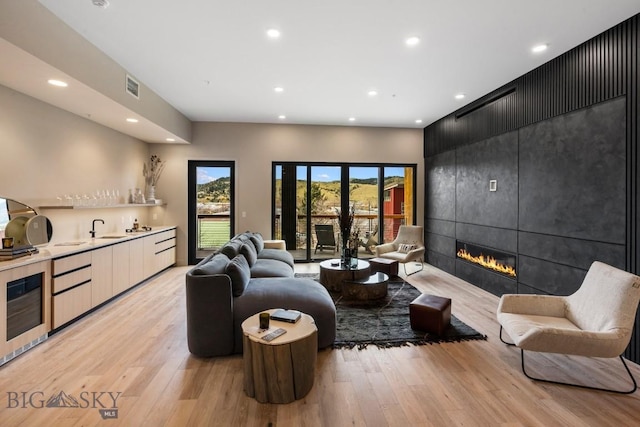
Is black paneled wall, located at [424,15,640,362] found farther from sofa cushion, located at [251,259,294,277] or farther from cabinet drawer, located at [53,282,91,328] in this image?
cabinet drawer, located at [53,282,91,328]

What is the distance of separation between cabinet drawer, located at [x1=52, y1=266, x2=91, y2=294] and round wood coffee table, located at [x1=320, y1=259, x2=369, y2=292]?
3131 mm

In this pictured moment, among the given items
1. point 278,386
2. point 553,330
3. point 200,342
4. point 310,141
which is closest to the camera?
point 278,386

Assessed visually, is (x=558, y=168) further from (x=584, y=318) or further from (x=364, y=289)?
(x=364, y=289)

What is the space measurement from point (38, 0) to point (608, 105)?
5.47 m

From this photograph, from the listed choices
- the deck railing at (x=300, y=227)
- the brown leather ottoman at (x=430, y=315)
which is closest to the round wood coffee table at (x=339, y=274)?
the brown leather ottoman at (x=430, y=315)

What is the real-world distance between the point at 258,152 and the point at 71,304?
4.38 metres

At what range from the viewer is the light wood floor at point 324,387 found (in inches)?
80.6

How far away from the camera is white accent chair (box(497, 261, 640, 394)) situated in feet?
7.68

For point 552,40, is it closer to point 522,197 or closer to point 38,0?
point 522,197

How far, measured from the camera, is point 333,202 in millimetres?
7152

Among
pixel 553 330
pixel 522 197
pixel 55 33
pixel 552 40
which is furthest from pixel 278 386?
pixel 552 40

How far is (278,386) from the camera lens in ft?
7.13

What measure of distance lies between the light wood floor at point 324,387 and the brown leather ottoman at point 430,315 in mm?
229

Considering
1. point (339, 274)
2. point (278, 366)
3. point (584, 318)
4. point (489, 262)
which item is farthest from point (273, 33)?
point (489, 262)
